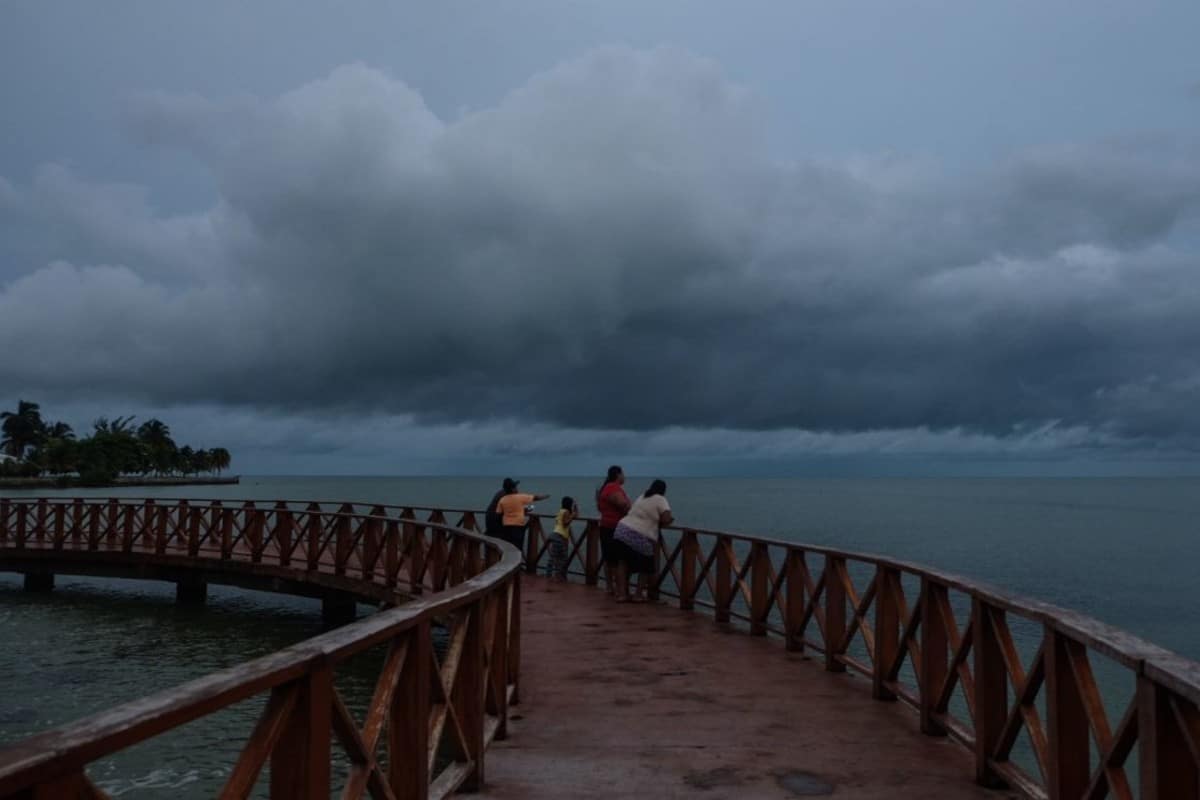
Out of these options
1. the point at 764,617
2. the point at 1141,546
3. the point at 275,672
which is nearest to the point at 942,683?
the point at 764,617

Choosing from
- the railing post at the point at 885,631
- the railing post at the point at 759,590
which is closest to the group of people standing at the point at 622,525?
the railing post at the point at 759,590

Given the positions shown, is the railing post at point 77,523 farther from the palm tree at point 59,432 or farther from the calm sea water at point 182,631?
the palm tree at point 59,432

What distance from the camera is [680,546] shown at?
11.5m

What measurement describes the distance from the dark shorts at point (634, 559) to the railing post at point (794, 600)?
2.31 meters

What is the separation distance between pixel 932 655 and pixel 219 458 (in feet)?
633

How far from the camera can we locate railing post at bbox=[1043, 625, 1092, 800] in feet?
13.0

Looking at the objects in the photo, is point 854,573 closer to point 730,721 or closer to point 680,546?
point 680,546

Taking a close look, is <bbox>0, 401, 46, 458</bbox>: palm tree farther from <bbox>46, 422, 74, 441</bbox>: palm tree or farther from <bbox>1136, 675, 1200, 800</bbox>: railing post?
<bbox>1136, 675, 1200, 800</bbox>: railing post

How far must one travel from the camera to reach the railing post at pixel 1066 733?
3977 mm

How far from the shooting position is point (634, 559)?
35.9 feet

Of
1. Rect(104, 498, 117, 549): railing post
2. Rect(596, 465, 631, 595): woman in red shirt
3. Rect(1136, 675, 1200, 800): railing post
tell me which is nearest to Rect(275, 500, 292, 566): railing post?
Rect(104, 498, 117, 549): railing post

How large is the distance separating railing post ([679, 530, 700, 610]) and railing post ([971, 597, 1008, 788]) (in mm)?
6348

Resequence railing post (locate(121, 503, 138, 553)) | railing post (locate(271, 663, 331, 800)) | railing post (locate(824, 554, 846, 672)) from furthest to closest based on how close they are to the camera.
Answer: railing post (locate(121, 503, 138, 553)), railing post (locate(824, 554, 846, 672)), railing post (locate(271, 663, 331, 800))

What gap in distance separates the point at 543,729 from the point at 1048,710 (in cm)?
313
